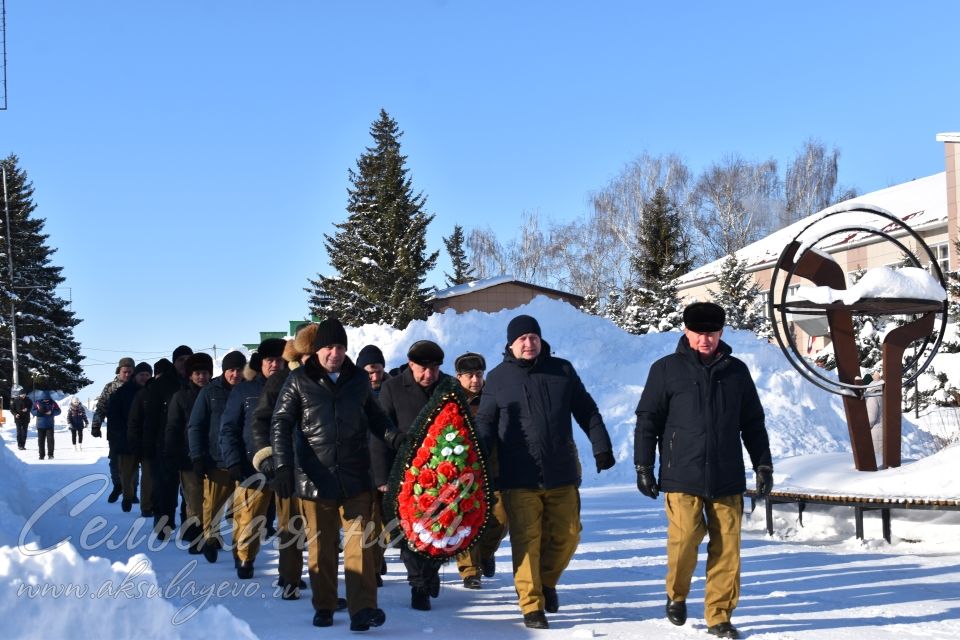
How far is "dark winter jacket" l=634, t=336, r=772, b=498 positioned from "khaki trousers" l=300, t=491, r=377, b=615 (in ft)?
5.95

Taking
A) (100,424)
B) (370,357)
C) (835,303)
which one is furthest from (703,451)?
(100,424)

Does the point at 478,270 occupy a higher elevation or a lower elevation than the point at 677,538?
higher

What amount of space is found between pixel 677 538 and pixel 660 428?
0.71m

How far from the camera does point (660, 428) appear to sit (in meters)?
6.73

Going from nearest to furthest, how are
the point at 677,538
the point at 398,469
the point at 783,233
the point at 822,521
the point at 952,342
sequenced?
the point at 677,538 < the point at 398,469 < the point at 822,521 < the point at 952,342 < the point at 783,233

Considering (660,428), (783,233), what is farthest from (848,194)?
(660,428)

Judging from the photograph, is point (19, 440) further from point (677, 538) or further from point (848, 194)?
point (848, 194)

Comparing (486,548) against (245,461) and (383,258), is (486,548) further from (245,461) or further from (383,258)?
(383,258)

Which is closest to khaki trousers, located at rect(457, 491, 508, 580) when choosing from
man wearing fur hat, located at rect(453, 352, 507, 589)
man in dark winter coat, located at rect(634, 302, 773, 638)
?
man wearing fur hat, located at rect(453, 352, 507, 589)

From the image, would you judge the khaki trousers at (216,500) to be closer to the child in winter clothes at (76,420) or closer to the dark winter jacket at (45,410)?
the dark winter jacket at (45,410)

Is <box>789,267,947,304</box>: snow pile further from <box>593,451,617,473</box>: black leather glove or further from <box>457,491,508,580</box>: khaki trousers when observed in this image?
<box>593,451,617,473</box>: black leather glove

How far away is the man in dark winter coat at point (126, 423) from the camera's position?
14266 millimetres

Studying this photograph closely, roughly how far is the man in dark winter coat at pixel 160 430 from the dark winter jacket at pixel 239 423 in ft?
9.49

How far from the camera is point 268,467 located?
6.88 m
